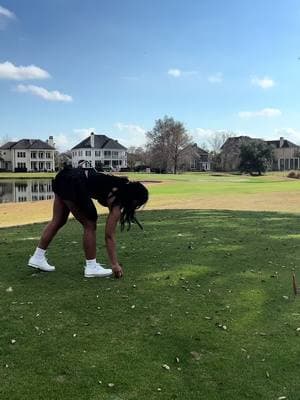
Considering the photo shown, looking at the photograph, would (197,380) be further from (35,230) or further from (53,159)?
(53,159)

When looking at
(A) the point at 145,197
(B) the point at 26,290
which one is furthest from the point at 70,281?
(A) the point at 145,197

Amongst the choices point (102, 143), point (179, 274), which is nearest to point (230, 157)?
point (102, 143)

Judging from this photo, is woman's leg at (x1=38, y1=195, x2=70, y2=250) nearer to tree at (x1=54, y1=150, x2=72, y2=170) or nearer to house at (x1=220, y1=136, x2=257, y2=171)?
house at (x1=220, y1=136, x2=257, y2=171)

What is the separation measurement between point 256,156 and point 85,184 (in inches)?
4485

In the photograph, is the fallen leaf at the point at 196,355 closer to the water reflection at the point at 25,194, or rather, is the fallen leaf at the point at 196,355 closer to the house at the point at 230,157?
the water reflection at the point at 25,194

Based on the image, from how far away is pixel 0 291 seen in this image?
6918 mm

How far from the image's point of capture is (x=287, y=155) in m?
164

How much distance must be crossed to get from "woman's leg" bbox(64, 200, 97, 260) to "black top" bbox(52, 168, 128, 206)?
104mm

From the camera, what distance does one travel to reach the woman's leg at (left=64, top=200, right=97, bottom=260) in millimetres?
7473

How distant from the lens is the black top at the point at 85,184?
24.3ft

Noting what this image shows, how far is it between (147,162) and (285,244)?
134 m

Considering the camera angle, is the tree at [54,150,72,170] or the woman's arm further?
the tree at [54,150,72,170]

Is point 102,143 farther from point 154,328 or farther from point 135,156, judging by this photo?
point 154,328

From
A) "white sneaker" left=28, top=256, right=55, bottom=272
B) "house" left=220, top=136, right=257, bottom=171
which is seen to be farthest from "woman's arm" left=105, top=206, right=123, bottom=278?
"house" left=220, top=136, right=257, bottom=171
